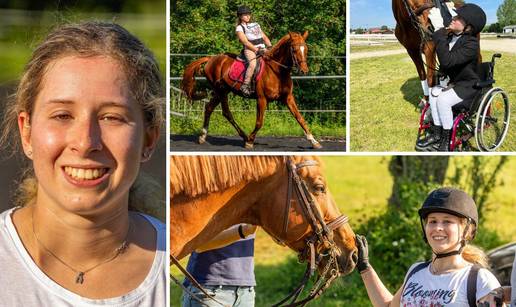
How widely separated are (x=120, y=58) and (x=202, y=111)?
1.13m

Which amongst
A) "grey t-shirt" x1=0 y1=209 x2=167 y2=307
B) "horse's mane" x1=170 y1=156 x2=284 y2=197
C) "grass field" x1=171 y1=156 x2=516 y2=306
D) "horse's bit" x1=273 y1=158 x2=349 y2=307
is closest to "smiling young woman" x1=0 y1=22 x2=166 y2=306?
"grey t-shirt" x1=0 y1=209 x2=167 y2=307

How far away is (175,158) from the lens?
4.03 meters

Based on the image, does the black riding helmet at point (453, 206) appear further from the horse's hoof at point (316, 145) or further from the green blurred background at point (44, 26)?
the green blurred background at point (44, 26)

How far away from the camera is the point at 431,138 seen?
4.36m

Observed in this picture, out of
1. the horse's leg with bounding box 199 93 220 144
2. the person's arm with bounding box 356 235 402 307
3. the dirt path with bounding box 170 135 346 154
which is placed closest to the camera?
the person's arm with bounding box 356 235 402 307

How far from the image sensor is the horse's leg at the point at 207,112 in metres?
4.31

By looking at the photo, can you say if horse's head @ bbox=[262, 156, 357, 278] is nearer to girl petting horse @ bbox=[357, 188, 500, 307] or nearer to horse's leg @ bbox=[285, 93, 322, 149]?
horse's leg @ bbox=[285, 93, 322, 149]

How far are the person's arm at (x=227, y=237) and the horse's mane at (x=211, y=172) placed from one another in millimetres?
289

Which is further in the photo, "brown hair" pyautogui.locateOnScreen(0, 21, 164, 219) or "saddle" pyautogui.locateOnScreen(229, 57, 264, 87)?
"saddle" pyautogui.locateOnScreen(229, 57, 264, 87)

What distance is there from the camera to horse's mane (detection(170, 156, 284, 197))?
3.92 meters

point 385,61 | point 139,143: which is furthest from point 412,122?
point 139,143

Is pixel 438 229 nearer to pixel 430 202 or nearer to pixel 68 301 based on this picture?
pixel 430 202

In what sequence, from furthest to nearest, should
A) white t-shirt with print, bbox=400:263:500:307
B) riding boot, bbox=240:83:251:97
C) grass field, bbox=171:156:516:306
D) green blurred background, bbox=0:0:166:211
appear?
grass field, bbox=171:156:516:306
riding boot, bbox=240:83:251:97
green blurred background, bbox=0:0:166:211
white t-shirt with print, bbox=400:263:500:307

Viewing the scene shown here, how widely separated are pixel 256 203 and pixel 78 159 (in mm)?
1082
